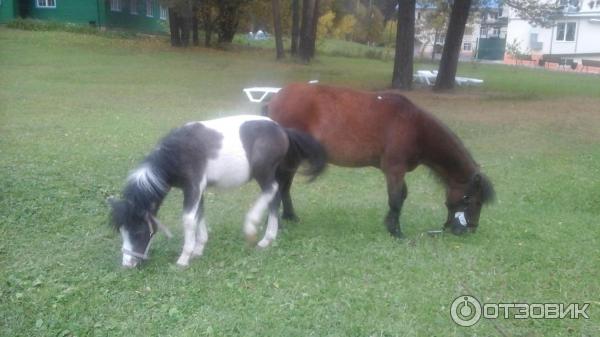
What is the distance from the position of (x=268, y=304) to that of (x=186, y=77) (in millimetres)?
15862

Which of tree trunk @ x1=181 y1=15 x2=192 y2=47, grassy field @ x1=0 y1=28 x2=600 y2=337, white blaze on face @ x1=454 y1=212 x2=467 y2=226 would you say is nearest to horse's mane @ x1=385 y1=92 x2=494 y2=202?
white blaze on face @ x1=454 y1=212 x2=467 y2=226

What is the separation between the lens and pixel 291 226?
621 centimetres

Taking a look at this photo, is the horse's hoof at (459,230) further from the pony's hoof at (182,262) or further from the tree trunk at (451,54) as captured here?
the tree trunk at (451,54)

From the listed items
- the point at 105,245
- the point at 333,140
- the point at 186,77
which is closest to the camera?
the point at 105,245

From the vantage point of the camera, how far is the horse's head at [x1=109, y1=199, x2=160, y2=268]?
4516mm

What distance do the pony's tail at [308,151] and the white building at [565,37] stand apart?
42.3 meters

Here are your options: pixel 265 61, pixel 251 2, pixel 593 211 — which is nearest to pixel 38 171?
pixel 593 211

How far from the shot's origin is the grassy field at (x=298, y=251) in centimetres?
412

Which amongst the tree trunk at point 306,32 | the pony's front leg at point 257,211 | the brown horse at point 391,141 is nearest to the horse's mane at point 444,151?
the brown horse at point 391,141

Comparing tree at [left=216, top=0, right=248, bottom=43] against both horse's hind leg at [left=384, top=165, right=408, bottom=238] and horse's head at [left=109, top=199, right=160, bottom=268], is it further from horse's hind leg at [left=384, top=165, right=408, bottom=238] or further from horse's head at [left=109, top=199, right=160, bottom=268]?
horse's head at [left=109, top=199, right=160, bottom=268]

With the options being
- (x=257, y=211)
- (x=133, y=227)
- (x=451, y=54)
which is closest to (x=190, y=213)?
(x=133, y=227)

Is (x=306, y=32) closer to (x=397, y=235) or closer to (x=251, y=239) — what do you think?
(x=397, y=235)

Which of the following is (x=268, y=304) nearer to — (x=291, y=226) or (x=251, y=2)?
(x=291, y=226)

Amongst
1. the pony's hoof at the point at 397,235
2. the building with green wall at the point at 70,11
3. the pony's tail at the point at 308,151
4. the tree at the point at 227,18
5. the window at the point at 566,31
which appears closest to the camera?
the pony's tail at the point at 308,151
